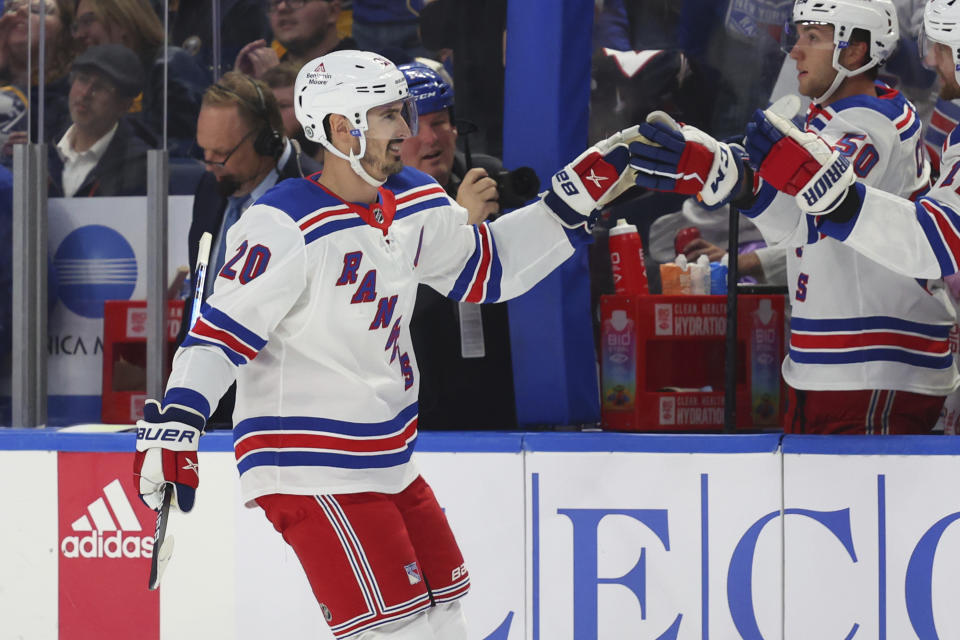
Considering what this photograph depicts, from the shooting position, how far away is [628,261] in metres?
3.68

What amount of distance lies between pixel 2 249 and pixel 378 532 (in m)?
2.18

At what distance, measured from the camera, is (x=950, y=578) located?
3.32m

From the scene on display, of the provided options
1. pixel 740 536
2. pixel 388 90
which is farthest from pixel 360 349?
pixel 740 536

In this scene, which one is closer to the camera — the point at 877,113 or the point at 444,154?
the point at 877,113

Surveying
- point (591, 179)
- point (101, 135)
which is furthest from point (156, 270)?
point (591, 179)

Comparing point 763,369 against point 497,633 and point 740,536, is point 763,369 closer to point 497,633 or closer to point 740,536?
point 740,536

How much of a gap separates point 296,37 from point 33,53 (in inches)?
33.8

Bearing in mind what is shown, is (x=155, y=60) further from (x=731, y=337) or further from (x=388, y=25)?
(x=731, y=337)

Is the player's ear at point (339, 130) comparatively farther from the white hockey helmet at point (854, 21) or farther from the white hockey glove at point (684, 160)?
the white hockey helmet at point (854, 21)

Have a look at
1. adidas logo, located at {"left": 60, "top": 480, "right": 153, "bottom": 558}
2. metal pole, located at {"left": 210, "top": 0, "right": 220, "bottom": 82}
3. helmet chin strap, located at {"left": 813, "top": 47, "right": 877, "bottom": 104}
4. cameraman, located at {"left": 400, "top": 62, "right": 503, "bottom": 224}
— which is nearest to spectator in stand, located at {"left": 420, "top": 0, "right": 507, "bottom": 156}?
cameraman, located at {"left": 400, "top": 62, "right": 503, "bottom": 224}

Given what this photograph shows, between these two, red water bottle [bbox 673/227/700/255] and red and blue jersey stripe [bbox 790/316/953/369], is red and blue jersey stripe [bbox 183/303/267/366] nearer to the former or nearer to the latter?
red and blue jersey stripe [bbox 790/316/953/369]

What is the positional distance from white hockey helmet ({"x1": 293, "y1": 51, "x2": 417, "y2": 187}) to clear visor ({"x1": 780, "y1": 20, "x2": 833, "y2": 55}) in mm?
1199

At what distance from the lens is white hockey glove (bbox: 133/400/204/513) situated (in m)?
2.53

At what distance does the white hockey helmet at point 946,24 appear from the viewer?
9.96 feet
